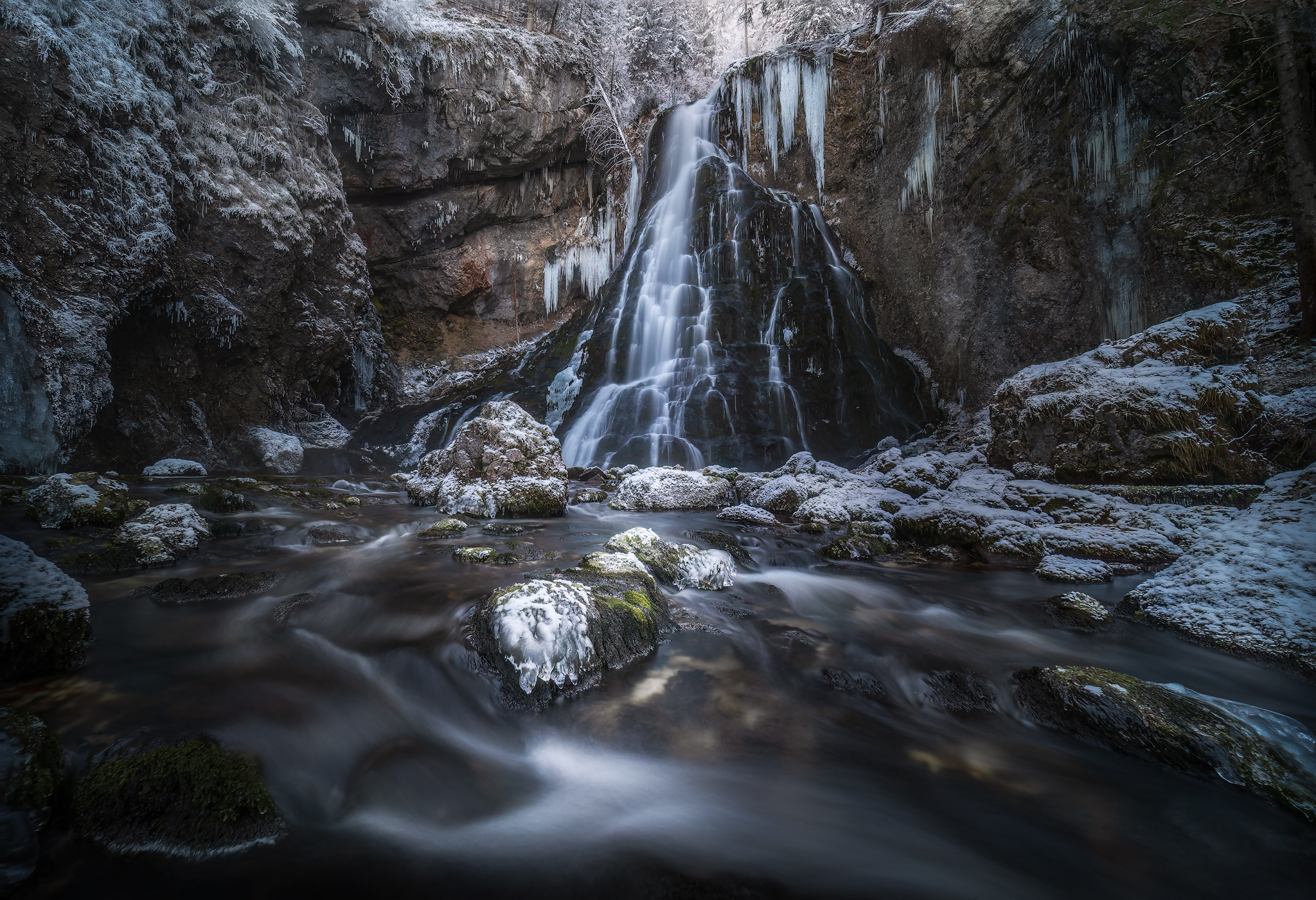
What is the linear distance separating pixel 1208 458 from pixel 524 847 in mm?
6833

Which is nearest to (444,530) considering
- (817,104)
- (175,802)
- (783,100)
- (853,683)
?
(175,802)

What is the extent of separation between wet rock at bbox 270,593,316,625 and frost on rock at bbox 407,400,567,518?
3.03 m

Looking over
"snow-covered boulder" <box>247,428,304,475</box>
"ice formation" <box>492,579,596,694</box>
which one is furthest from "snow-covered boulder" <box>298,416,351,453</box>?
"ice formation" <box>492,579,596,694</box>

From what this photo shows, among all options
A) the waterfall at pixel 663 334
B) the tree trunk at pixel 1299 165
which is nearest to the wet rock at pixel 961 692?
the tree trunk at pixel 1299 165

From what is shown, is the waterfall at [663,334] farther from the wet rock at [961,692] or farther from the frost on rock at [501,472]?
the wet rock at [961,692]

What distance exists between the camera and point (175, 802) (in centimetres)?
154

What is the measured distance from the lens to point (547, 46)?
16.6 meters

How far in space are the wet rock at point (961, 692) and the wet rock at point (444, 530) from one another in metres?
4.19

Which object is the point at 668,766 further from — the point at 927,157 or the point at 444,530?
the point at 927,157

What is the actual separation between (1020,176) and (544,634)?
13.2 meters

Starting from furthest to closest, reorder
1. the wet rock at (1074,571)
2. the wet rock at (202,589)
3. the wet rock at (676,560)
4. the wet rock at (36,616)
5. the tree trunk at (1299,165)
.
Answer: the tree trunk at (1299,165), the wet rock at (1074,571), the wet rock at (676,560), the wet rock at (202,589), the wet rock at (36,616)

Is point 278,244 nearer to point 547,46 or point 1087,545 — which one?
point 547,46

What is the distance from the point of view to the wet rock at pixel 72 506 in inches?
182

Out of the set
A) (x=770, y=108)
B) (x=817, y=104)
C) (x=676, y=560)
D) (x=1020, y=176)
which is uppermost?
(x=770, y=108)
